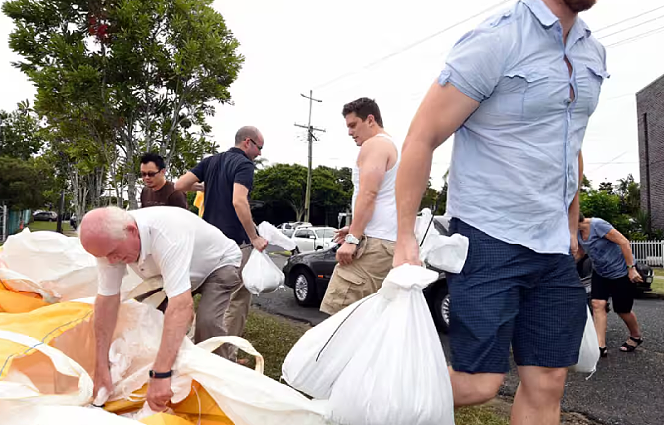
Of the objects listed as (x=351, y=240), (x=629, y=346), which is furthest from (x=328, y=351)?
(x=629, y=346)

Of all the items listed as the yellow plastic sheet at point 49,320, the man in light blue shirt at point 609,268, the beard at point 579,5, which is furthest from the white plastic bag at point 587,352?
the man in light blue shirt at point 609,268

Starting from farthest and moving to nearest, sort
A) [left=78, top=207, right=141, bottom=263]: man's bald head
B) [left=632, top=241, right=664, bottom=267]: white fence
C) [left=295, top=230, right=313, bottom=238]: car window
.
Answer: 1. [left=295, top=230, right=313, bottom=238]: car window
2. [left=632, top=241, right=664, bottom=267]: white fence
3. [left=78, top=207, right=141, bottom=263]: man's bald head

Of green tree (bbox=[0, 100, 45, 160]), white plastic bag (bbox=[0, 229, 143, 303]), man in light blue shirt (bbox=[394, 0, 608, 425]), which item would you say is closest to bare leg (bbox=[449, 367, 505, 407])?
man in light blue shirt (bbox=[394, 0, 608, 425])

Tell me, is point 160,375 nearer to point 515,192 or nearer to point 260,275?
point 260,275

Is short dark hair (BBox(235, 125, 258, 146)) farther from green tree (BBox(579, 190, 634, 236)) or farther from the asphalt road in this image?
green tree (BBox(579, 190, 634, 236))

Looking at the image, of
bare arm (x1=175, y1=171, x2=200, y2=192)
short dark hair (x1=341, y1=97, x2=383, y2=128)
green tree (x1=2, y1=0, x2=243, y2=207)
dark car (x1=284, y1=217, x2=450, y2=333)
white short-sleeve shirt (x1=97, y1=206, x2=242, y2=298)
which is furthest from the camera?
green tree (x1=2, y1=0, x2=243, y2=207)

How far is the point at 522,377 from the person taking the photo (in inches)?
62.9

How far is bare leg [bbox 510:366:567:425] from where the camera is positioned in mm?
1553

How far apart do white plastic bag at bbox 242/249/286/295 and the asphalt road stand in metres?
1.83

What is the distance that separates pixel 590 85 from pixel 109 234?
1.83 m

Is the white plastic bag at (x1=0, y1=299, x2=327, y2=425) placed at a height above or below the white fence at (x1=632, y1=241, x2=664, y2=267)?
below

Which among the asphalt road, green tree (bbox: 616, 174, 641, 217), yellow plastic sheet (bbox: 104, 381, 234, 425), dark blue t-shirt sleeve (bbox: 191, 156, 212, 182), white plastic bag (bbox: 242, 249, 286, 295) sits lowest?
the asphalt road

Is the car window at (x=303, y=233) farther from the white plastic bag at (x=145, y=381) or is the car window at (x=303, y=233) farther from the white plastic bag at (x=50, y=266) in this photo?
the white plastic bag at (x=145, y=381)

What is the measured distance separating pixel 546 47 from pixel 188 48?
8292 mm
